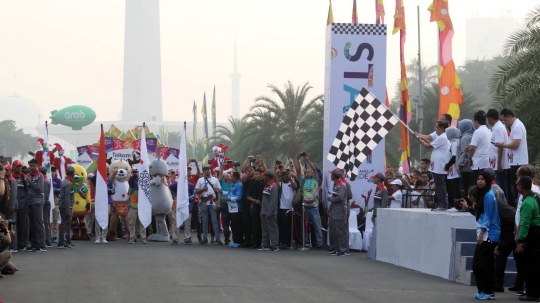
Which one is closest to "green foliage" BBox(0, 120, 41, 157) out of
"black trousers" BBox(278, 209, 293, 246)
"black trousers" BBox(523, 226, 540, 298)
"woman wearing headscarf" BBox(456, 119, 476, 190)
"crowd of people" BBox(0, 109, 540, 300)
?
"crowd of people" BBox(0, 109, 540, 300)

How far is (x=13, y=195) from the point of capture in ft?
57.8

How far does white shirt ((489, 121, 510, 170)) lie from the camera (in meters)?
13.6

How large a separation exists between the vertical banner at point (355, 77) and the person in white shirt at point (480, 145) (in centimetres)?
777

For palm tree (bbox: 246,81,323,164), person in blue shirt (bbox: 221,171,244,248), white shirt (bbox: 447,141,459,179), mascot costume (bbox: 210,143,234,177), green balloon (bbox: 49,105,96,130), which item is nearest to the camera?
white shirt (bbox: 447,141,459,179)

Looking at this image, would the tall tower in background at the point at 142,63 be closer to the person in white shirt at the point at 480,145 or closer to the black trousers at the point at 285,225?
the black trousers at the point at 285,225

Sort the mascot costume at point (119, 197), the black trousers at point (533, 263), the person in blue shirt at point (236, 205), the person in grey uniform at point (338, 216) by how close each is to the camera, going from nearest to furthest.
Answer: the black trousers at point (533, 263) < the person in grey uniform at point (338, 216) < the person in blue shirt at point (236, 205) < the mascot costume at point (119, 197)

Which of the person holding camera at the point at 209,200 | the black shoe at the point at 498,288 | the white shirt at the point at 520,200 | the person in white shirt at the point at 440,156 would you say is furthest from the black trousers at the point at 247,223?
the white shirt at the point at 520,200

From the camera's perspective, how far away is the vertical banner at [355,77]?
2203cm

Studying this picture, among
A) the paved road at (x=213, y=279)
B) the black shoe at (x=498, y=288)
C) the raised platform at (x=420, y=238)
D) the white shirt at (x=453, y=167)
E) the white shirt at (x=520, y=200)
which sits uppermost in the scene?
the white shirt at (x=453, y=167)

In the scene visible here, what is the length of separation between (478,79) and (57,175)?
186ft

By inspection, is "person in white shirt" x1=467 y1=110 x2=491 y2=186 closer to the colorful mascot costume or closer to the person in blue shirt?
the person in blue shirt

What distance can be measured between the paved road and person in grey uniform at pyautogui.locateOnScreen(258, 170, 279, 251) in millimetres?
1740

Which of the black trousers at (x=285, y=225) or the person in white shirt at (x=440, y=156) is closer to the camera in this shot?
the person in white shirt at (x=440, y=156)

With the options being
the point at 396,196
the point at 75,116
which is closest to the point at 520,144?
the point at 396,196
